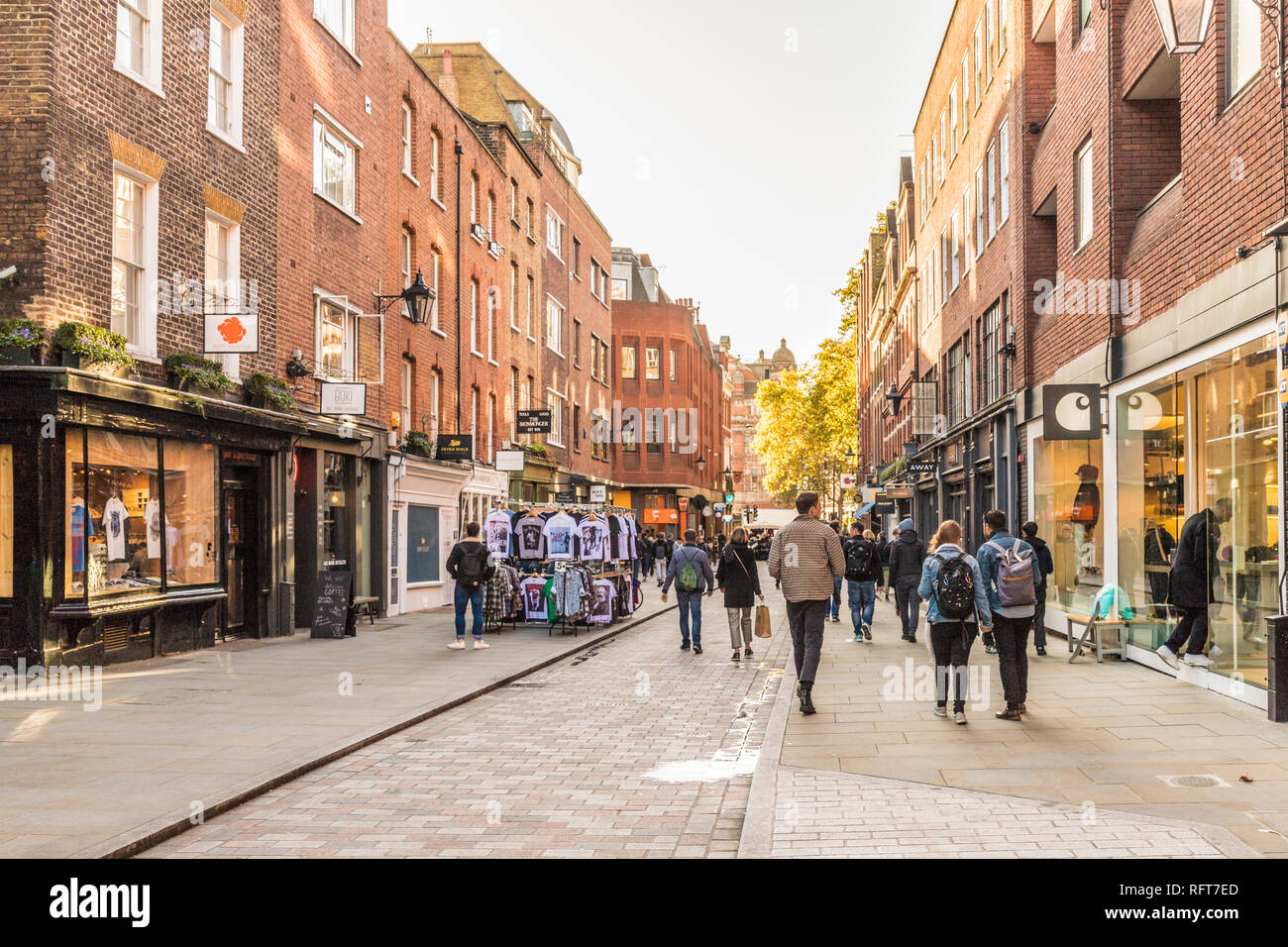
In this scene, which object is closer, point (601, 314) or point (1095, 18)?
point (1095, 18)

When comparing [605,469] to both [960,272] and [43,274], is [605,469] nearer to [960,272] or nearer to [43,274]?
[960,272]

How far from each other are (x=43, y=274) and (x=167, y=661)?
472 cm

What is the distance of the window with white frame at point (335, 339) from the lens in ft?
67.0

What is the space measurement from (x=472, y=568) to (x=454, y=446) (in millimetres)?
8987

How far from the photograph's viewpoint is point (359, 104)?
2217cm

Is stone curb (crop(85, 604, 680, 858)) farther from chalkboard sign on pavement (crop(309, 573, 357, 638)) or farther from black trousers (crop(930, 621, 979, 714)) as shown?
chalkboard sign on pavement (crop(309, 573, 357, 638))

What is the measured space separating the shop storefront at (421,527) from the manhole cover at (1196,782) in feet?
58.6

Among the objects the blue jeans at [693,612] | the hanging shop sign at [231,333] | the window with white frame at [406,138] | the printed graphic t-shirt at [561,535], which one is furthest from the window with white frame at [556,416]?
the hanging shop sign at [231,333]

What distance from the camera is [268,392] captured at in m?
17.4

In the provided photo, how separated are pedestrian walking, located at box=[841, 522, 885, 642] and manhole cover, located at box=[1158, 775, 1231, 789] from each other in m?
9.94

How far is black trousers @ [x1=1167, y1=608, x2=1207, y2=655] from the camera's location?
1195cm

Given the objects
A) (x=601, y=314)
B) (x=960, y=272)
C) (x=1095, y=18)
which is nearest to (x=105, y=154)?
(x=1095, y=18)

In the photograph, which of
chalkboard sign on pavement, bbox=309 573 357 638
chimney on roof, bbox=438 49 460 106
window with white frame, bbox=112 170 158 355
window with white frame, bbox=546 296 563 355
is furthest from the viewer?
window with white frame, bbox=546 296 563 355

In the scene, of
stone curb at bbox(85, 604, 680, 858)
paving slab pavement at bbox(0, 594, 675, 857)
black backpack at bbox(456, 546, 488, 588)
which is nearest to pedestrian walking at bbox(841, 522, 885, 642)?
paving slab pavement at bbox(0, 594, 675, 857)
